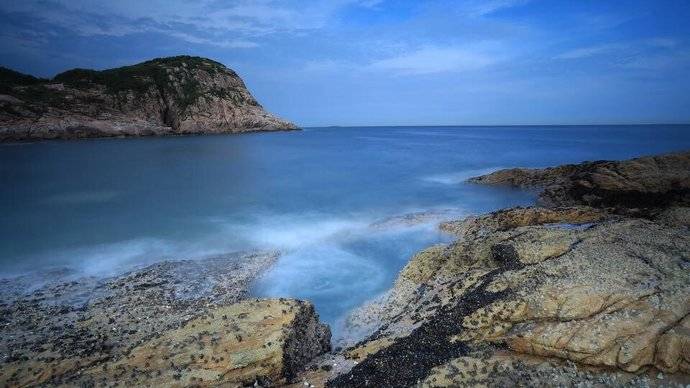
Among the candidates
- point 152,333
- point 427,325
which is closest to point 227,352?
point 152,333

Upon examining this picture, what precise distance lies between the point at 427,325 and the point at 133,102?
80.1 m

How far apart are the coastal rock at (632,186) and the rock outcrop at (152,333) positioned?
15139 mm

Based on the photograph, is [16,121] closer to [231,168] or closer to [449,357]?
[231,168]

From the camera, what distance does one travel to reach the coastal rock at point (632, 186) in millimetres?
15761

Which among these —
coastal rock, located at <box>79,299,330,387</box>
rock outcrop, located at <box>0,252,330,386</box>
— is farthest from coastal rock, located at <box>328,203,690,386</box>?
rock outcrop, located at <box>0,252,330,386</box>

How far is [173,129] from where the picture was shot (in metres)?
78.2

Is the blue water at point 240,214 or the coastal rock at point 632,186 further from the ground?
the coastal rock at point 632,186

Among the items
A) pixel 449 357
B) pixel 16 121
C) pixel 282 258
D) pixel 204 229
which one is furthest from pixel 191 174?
pixel 16 121

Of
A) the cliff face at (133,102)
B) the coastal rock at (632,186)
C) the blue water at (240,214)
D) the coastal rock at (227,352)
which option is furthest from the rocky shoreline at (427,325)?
the cliff face at (133,102)


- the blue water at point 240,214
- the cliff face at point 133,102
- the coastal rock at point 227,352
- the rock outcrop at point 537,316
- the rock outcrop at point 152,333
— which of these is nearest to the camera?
the rock outcrop at point 537,316

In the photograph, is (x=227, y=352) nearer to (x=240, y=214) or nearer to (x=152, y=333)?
(x=152, y=333)

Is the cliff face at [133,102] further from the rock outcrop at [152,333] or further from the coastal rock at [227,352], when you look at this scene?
the coastal rock at [227,352]

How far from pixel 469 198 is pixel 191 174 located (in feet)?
72.7

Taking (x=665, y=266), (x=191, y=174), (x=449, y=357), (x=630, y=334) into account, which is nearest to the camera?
(x=630, y=334)
